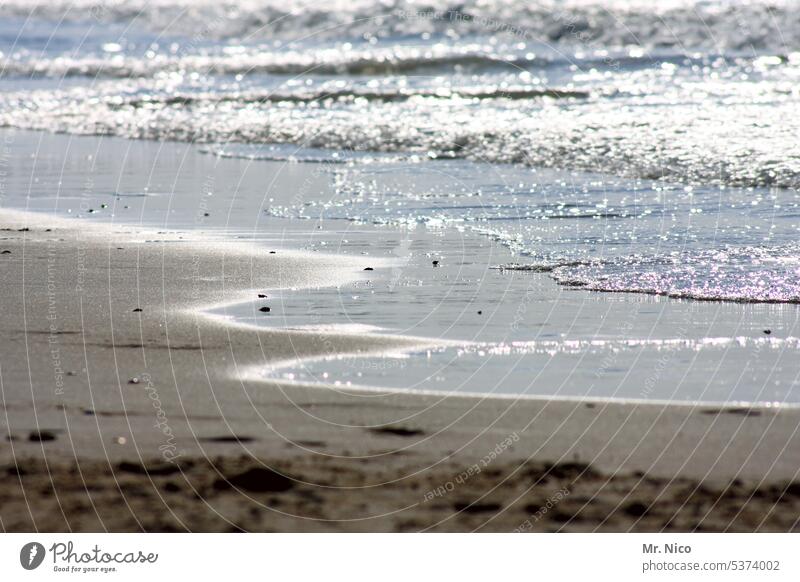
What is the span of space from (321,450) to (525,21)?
4826 centimetres

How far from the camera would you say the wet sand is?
5430 mm

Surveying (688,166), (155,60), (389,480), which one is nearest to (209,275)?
(389,480)

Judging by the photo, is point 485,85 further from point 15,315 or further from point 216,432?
point 216,432

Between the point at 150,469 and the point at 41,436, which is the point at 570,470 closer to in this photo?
the point at 150,469

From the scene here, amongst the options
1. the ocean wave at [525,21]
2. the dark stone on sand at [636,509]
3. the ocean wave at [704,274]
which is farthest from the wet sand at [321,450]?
the ocean wave at [525,21]

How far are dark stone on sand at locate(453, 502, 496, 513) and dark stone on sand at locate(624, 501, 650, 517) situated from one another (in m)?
0.53

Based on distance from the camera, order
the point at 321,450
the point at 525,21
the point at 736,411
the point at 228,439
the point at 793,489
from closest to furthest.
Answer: the point at 793,489
the point at 321,450
the point at 228,439
the point at 736,411
the point at 525,21

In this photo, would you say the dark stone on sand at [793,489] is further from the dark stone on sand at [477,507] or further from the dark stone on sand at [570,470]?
the dark stone on sand at [477,507]

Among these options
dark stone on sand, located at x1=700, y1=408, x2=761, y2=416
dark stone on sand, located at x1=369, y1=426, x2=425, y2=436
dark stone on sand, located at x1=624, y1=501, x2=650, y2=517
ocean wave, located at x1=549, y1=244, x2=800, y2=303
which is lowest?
dark stone on sand, located at x1=624, y1=501, x2=650, y2=517

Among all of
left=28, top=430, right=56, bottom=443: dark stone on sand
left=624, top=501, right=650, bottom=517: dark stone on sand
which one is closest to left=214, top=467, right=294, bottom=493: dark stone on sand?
left=28, top=430, right=56, bottom=443: dark stone on sand

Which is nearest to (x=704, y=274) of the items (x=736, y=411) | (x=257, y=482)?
(x=736, y=411)

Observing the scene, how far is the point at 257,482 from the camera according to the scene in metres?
5.79

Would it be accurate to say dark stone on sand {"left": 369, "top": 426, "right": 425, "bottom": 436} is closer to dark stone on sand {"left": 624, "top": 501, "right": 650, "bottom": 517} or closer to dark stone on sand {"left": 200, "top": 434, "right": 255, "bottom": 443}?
dark stone on sand {"left": 200, "top": 434, "right": 255, "bottom": 443}

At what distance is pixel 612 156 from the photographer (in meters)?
18.2
